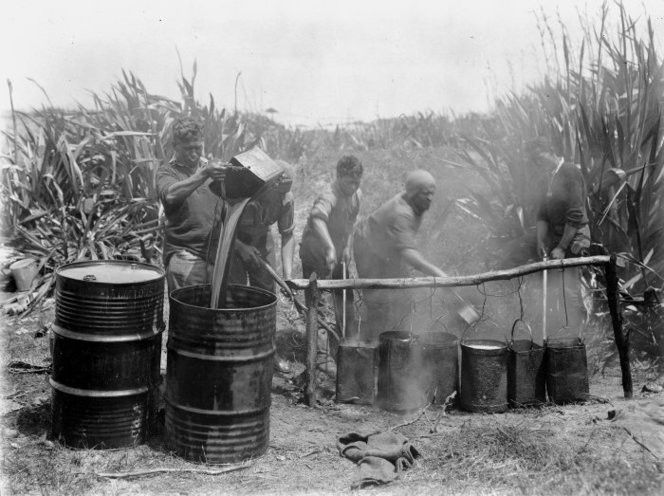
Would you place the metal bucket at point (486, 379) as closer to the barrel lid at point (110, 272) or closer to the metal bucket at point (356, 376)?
the metal bucket at point (356, 376)

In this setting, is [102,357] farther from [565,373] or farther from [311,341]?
[565,373]

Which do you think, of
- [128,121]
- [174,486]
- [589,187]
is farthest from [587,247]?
[128,121]

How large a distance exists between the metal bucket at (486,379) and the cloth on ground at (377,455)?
1.00 m

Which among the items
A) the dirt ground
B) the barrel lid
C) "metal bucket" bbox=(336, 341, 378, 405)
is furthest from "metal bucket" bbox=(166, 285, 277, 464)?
"metal bucket" bbox=(336, 341, 378, 405)

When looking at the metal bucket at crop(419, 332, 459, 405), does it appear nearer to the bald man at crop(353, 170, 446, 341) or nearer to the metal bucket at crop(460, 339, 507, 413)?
the metal bucket at crop(460, 339, 507, 413)

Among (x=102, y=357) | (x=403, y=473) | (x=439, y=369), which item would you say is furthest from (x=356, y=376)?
(x=102, y=357)

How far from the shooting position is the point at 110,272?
14.7ft

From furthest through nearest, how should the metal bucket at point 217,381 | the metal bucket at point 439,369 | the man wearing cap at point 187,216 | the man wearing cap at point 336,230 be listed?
the man wearing cap at point 336,230, the metal bucket at point 439,369, the man wearing cap at point 187,216, the metal bucket at point 217,381

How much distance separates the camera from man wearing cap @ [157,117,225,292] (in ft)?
16.2

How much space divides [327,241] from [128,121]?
187 inches

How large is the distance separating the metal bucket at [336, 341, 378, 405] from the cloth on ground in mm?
878

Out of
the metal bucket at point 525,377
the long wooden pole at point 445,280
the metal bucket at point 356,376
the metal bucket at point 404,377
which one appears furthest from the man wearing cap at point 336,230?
the metal bucket at point 525,377

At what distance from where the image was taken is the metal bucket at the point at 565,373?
5.27 metres

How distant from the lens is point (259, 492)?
380 centimetres
